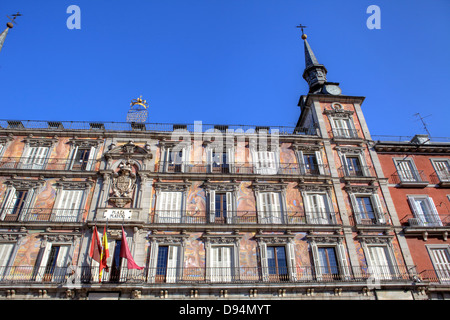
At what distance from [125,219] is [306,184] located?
466 inches

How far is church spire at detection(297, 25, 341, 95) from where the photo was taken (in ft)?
95.7

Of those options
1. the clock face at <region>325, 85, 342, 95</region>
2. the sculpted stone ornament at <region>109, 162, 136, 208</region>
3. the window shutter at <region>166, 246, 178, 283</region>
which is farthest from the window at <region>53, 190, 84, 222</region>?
the clock face at <region>325, 85, 342, 95</region>

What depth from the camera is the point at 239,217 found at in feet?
68.2

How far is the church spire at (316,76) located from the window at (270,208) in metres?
12.0

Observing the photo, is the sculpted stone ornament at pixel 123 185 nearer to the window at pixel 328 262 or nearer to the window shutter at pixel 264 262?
the window shutter at pixel 264 262

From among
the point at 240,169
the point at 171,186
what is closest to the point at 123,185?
the point at 171,186

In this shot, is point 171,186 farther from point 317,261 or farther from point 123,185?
point 317,261

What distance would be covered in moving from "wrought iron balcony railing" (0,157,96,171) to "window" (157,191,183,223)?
5.57 meters

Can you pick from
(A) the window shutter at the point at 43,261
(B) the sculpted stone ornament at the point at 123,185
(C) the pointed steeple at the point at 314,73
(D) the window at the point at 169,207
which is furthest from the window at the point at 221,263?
(C) the pointed steeple at the point at 314,73

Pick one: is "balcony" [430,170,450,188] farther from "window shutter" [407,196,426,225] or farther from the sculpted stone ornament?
the sculpted stone ornament

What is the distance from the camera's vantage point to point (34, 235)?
63.6 ft

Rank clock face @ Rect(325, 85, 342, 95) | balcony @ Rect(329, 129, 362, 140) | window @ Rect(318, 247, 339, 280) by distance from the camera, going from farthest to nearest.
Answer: clock face @ Rect(325, 85, 342, 95) → balcony @ Rect(329, 129, 362, 140) → window @ Rect(318, 247, 339, 280)

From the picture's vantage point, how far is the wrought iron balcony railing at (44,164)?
73.3ft

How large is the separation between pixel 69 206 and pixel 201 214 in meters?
8.21
